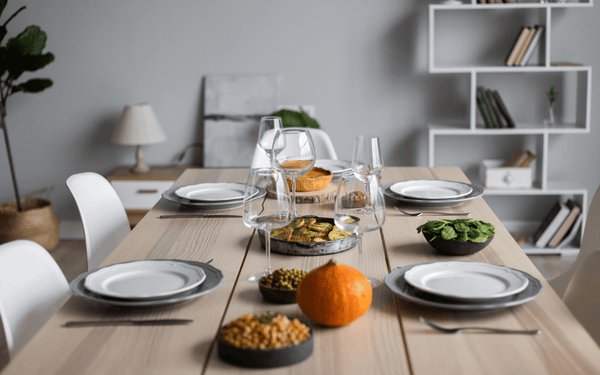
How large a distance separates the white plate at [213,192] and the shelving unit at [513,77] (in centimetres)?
188

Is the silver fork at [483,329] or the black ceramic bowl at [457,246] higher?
the black ceramic bowl at [457,246]

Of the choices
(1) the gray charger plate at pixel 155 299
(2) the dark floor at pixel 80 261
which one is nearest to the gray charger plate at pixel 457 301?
(1) the gray charger plate at pixel 155 299

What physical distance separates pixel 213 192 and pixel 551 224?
2.46m

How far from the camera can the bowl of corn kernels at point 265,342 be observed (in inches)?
32.4

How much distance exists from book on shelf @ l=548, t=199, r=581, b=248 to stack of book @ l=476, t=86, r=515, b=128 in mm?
621

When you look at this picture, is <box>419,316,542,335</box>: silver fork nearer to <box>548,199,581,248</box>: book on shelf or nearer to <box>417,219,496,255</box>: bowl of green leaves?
<box>417,219,496,255</box>: bowl of green leaves

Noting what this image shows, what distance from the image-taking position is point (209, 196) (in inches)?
72.4

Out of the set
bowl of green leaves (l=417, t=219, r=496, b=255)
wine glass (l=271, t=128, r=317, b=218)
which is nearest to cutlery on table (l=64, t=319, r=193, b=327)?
wine glass (l=271, t=128, r=317, b=218)

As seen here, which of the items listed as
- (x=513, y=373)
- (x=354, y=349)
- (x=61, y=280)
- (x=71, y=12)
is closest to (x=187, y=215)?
(x=61, y=280)

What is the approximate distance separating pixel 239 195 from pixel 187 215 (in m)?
0.21

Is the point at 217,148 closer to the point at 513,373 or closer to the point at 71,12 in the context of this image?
the point at 71,12

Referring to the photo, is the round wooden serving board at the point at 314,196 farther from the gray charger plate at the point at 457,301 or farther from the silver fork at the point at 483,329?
the silver fork at the point at 483,329

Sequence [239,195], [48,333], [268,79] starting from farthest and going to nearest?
[268,79] → [239,195] → [48,333]

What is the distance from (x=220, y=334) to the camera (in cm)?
87
